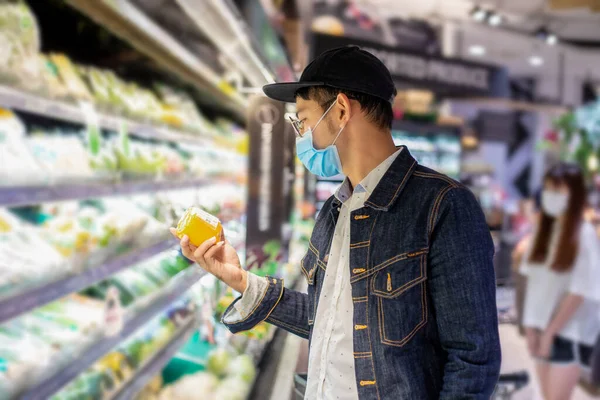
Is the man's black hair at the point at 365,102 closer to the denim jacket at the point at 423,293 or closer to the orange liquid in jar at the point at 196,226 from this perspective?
the denim jacket at the point at 423,293

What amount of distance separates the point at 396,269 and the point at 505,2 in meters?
9.50

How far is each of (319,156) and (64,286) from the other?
0.85m

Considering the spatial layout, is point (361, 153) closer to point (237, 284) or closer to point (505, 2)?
point (237, 284)

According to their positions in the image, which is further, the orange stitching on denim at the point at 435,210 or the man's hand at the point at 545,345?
the man's hand at the point at 545,345

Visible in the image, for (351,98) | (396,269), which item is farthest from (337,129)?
(396,269)

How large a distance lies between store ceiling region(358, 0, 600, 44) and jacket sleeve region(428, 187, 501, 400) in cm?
866

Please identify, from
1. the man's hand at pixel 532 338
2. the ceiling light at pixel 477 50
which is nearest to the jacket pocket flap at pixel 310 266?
the man's hand at pixel 532 338

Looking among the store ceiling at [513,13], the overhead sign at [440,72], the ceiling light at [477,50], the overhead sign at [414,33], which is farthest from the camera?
the ceiling light at [477,50]

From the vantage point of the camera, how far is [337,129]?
4.09ft

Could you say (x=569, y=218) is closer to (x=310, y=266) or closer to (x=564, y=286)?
(x=564, y=286)

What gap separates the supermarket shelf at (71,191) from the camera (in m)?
1.34

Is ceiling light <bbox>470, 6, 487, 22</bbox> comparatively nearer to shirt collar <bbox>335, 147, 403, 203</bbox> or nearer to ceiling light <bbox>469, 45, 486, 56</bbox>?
ceiling light <bbox>469, 45, 486, 56</bbox>

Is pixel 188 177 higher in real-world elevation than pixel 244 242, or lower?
higher

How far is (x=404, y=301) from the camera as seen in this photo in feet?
3.63
